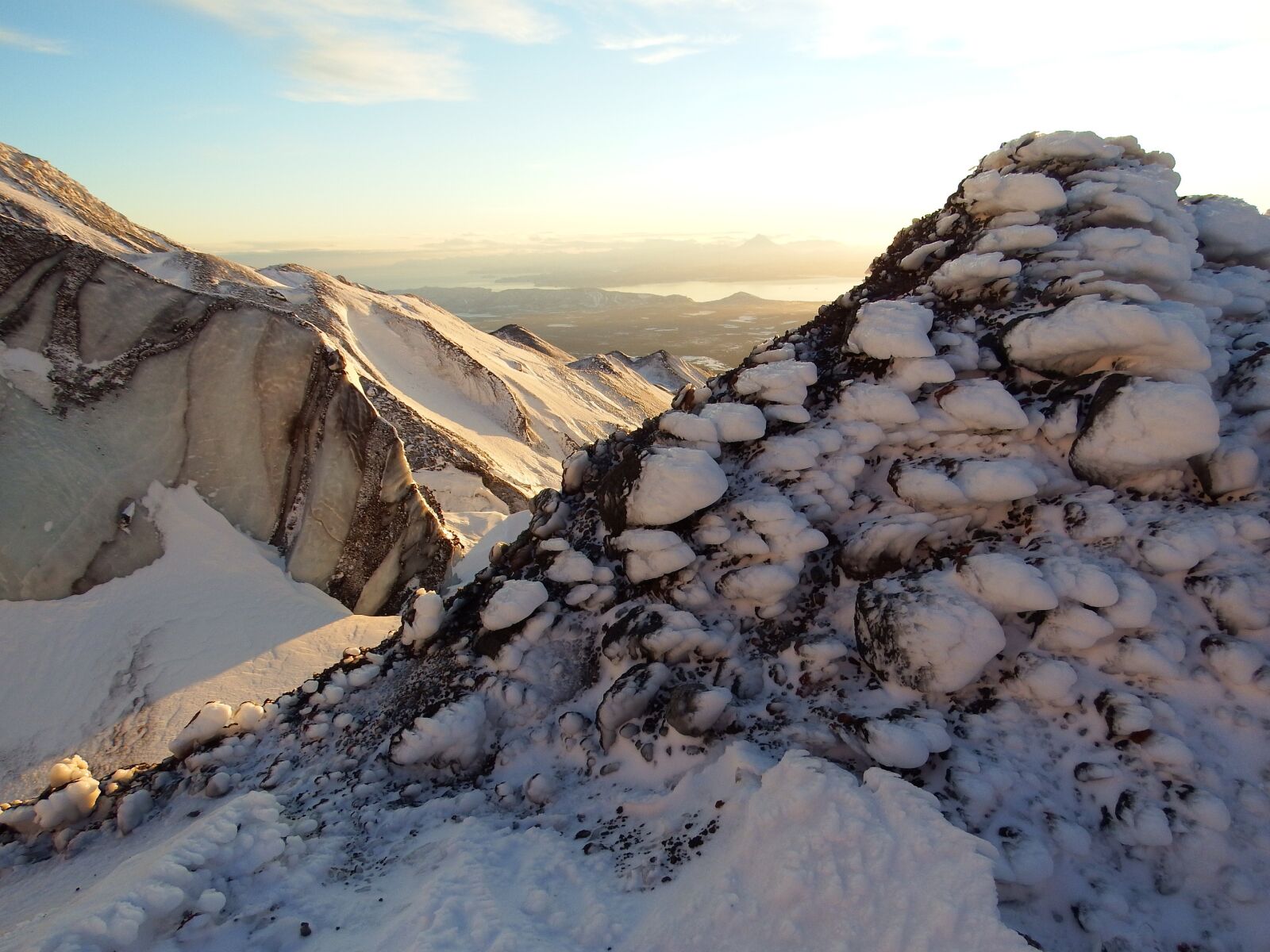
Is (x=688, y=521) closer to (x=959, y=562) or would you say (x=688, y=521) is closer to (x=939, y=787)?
(x=959, y=562)

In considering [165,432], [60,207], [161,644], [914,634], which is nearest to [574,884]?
[914,634]

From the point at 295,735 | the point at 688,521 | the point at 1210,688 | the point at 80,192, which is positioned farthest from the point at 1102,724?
the point at 80,192

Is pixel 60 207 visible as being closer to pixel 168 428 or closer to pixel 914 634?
pixel 168 428

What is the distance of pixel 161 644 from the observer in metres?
5.02

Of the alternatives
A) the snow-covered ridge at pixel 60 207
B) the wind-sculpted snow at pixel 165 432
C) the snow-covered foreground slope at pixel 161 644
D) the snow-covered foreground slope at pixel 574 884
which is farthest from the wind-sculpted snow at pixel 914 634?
the snow-covered ridge at pixel 60 207

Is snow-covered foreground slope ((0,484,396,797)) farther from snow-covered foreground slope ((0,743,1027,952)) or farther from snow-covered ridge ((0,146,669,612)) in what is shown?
snow-covered foreground slope ((0,743,1027,952))

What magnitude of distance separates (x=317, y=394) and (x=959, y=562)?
5790 mm

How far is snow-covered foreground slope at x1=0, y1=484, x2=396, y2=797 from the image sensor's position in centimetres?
446

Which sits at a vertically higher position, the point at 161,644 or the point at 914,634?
the point at 914,634

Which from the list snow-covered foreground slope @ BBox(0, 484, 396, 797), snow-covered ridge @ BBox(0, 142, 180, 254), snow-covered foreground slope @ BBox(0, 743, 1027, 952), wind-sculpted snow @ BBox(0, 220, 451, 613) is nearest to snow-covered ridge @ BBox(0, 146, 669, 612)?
wind-sculpted snow @ BBox(0, 220, 451, 613)

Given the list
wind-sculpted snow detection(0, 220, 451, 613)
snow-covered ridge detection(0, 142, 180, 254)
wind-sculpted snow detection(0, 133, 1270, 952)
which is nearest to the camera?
wind-sculpted snow detection(0, 133, 1270, 952)

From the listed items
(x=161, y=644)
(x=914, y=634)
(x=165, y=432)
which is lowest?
(x=161, y=644)

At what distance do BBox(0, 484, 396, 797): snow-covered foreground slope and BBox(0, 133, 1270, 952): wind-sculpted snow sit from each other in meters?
1.70

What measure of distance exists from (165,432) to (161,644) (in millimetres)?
1824
